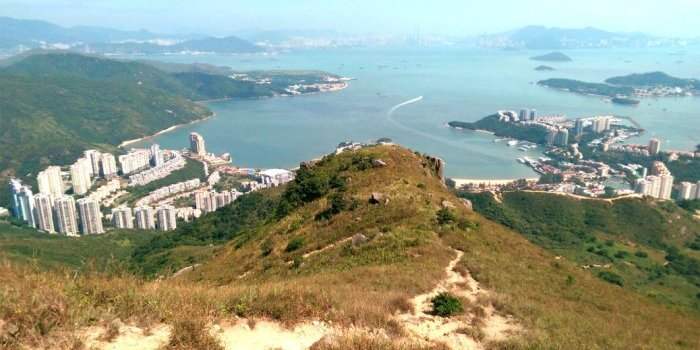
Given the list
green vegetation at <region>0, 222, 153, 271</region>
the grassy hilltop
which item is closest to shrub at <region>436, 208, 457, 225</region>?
the grassy hilltop

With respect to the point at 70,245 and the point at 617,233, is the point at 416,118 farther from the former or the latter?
the point at 70,245

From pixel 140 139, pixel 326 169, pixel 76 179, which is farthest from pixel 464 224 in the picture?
pixel 140 139

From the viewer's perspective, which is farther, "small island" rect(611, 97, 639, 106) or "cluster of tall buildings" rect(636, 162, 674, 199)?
"small island" rect(611, 97, 639, 106)

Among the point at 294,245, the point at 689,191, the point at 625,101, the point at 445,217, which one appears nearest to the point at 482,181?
the point at 689,191

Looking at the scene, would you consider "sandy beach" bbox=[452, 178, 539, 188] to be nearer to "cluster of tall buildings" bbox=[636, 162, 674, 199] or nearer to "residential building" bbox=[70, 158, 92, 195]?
"cluster of tall buildings" bbox=[636, 162, 674, 199]

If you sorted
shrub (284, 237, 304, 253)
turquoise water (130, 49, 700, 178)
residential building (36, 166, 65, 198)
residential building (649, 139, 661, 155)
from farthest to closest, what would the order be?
1. turquoise water (130, 49, 700, 178)
2. residential building (649, 139, 661, 155)
3. residential building (36, 166, 65, 198)
4. shrub (284, 237, 304, 253)

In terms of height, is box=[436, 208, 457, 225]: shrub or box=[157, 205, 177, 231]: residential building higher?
box=[436, 208, 457, 225]: shrub

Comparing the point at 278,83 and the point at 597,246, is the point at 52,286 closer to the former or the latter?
the point at 597,246
